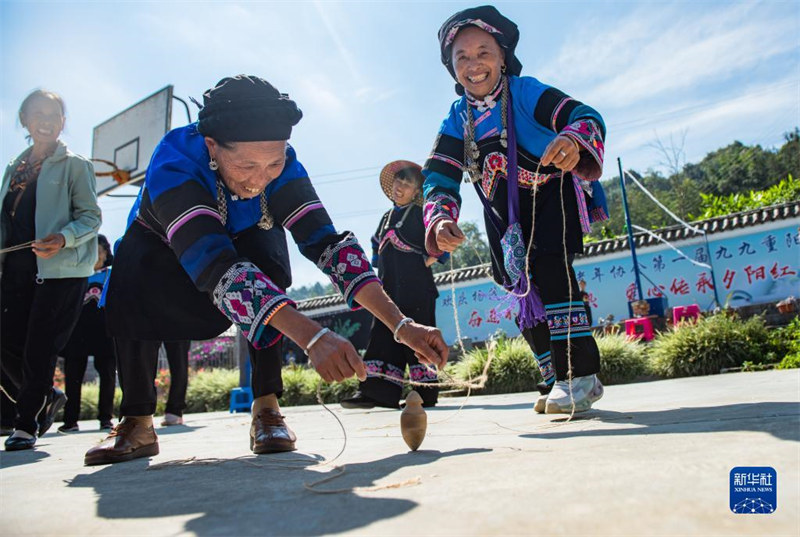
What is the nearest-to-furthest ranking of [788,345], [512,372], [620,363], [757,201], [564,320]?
1. [564,320]
2. [788,345]
3. [620,363]
4. [512,372]
5. [757,201]

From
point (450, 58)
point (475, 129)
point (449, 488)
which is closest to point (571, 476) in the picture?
point (449, 488)

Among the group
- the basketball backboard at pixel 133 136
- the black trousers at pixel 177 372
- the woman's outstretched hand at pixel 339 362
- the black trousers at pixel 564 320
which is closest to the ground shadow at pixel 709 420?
the black trousers at pixel 564 320

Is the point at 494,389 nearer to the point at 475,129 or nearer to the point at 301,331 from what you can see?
the point at 475,129

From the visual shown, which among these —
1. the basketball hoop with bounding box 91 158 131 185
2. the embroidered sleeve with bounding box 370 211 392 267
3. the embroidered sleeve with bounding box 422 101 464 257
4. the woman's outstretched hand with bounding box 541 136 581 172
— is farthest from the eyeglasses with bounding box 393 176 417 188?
the basketball hoop with bounding box 91 158 131 185

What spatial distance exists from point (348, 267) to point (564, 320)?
37.6 inches

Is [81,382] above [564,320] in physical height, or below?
below

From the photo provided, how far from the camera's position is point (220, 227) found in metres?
1.77

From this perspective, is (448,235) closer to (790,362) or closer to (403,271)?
(403,271)

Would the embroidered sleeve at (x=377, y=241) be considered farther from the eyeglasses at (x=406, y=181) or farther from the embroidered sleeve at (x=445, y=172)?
the embroidered sleeve at (x=445, y=172)

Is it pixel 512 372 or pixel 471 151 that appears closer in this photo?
pixel 471 151

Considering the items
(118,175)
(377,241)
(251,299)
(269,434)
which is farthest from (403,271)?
(118,175)

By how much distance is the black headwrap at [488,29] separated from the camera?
2617 mm

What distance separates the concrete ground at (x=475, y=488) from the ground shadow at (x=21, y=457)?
0.55 meters

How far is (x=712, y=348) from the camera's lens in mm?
6578
